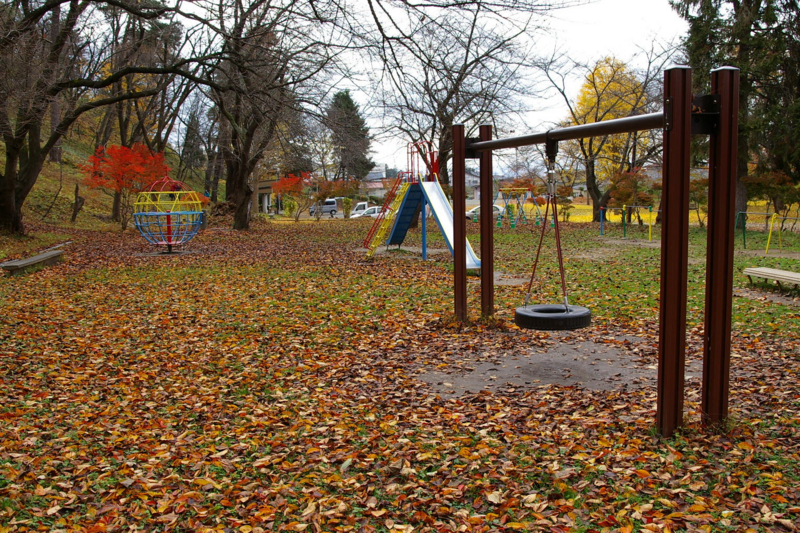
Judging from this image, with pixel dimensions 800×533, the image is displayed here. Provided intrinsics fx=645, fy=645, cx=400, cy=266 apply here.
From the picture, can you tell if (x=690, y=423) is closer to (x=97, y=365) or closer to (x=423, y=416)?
(x=423, y=416)

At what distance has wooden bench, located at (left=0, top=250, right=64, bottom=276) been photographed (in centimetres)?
1115

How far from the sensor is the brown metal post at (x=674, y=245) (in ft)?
11.8

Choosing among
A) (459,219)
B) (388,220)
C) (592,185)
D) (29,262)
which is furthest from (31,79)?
(592,185)

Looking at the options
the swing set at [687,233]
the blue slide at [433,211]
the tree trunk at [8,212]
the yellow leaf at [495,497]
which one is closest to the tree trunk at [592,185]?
the blue slide at [433,211]

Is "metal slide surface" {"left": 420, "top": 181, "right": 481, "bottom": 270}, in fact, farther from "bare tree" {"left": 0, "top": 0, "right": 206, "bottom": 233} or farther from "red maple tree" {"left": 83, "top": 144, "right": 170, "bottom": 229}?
"red maple tree" {"left": 83, "top": 144, "right": 170, "bottom": 229}

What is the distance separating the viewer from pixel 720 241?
12.0ft

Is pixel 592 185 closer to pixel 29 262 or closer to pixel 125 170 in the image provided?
pixel 125 170

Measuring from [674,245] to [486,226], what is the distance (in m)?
3.20

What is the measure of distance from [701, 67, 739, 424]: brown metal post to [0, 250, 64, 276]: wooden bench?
11.2m

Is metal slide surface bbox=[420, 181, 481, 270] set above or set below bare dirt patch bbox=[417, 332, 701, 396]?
above

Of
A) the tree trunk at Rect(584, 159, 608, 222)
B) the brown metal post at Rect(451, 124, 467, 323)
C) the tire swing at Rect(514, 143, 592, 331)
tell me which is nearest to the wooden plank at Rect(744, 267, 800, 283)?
the brown metal post at Rect(451, 124, 467, 323)

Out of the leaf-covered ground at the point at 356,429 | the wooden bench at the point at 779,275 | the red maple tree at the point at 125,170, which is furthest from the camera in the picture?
the red maple tree at the point at 125,170

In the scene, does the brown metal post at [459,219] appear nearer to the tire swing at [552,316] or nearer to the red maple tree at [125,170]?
the tire swing at [552,316]

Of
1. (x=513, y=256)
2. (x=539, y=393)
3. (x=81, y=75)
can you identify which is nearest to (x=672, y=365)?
(x=539, y=393)
